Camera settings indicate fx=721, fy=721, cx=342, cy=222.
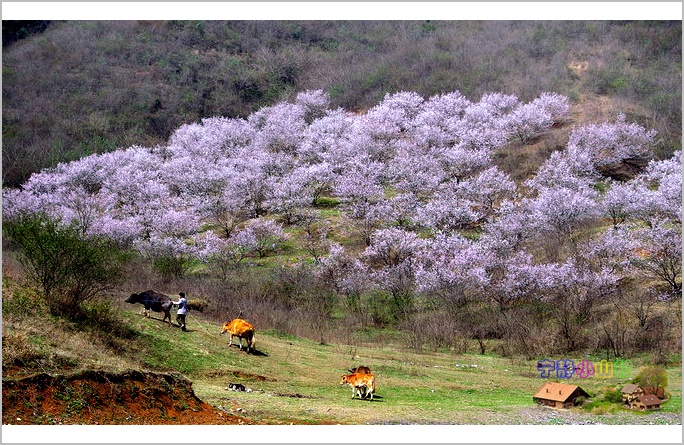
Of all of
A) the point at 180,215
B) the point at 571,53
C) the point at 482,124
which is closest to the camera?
the point at 180,215

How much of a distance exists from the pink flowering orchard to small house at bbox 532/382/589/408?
10721mm

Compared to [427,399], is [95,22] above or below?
above

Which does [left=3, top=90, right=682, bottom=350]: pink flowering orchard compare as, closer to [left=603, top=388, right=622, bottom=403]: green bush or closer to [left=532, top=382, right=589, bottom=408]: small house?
[left=532, top=382, right=589, bottom=408]: small house

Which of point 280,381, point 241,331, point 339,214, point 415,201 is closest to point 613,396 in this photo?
point 280,381

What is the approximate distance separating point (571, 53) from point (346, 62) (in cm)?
2601

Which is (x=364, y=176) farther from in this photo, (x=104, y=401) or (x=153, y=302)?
(x=104, y=401)

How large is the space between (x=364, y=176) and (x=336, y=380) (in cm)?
3441

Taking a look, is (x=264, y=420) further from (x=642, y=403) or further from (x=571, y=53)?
(x=571, y=53)

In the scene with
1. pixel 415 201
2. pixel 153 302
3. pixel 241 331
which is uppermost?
pixel 415 201

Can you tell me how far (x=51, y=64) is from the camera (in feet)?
264

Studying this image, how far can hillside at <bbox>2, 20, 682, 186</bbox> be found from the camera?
222 ft

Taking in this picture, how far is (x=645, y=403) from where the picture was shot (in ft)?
49.5

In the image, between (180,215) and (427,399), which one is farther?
(180,215)

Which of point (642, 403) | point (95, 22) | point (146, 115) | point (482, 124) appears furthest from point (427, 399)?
point (95, 22)
